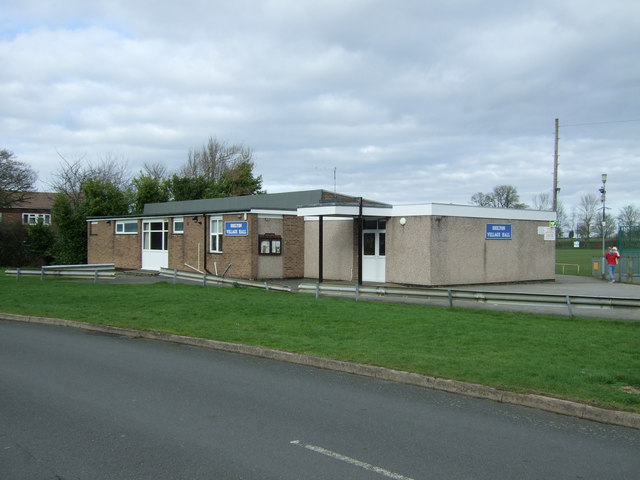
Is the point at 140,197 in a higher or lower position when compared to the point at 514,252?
higher

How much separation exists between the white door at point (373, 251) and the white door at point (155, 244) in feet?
37.6

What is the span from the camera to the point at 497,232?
1014 inches

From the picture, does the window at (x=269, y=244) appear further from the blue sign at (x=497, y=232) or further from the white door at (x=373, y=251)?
the blue sign at (x=497, y=232)

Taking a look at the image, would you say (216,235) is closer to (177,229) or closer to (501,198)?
(177,229)

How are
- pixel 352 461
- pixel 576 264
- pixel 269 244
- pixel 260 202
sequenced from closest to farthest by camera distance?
1. pixel 352 461
2. pixel 269 244
3. pixel 260 202
4. pixel 576 264

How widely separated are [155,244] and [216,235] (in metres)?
6.13

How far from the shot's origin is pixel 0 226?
45062 mm

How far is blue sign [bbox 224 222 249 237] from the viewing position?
26470 millimetres

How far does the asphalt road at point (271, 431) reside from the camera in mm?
4969

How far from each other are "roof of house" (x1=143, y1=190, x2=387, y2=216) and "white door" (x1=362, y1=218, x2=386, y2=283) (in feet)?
4.24

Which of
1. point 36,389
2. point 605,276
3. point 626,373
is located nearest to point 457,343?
point 626,373

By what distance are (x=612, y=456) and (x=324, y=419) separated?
2769 mm

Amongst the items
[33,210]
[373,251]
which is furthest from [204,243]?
[33,210]

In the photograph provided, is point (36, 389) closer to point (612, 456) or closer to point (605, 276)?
point (612, 456)
